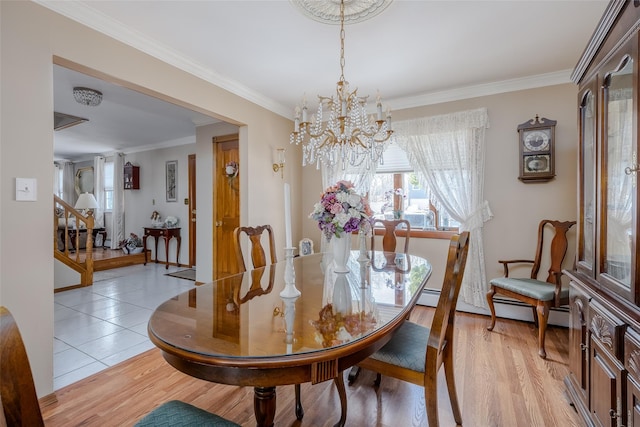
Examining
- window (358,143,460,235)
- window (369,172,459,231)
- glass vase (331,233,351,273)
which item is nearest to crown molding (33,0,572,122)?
window (358,143,460,235)

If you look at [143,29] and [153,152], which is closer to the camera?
[143,29]

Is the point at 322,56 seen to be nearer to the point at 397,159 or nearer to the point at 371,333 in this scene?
the point at 397,159

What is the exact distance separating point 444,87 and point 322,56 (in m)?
1.52

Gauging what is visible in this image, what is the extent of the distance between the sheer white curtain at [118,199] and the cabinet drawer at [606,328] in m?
7.86

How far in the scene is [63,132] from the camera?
5270 millimetres

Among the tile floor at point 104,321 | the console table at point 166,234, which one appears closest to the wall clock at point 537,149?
the tile floor at point 104,321

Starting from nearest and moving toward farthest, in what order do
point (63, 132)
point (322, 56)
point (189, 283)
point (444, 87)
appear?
point (322, 56) → point (444, 87) → point (189, 283) → point (63, 132)

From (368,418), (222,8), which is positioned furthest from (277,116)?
(368,418)

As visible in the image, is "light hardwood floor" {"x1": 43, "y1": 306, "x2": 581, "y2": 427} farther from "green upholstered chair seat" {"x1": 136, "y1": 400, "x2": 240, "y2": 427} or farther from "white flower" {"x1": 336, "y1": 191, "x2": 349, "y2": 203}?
"white flower" {"x1": 336, "y1": 191, "x2": 349, "y2": 203}

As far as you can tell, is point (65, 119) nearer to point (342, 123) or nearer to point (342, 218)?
point (342, 123)

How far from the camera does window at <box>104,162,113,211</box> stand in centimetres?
719

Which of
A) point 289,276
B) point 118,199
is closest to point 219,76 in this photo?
point 289,276

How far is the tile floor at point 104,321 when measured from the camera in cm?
226

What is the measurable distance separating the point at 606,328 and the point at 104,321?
12.9ft
